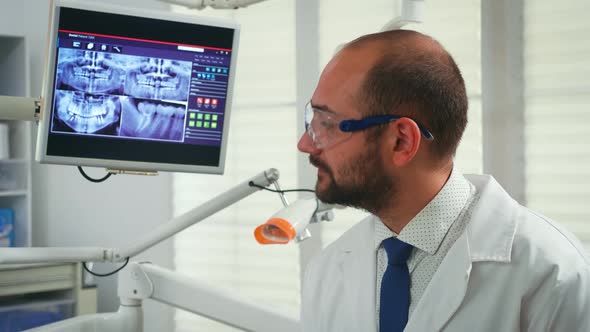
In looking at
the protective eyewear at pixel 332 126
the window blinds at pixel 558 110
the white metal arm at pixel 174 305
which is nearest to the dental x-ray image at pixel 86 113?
the white metal arm at pixel 174 305

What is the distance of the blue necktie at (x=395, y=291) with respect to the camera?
4.19ft

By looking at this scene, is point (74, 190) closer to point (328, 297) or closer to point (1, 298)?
point (1, 298)

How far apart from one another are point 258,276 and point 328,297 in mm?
2101

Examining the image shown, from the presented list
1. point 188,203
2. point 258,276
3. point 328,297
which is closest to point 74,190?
point 188,203

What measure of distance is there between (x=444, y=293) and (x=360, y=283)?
214 mm

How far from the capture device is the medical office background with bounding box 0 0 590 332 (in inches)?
109

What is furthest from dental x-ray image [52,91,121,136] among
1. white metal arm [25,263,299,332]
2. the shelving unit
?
the shelving unit

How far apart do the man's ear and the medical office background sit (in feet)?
4.27

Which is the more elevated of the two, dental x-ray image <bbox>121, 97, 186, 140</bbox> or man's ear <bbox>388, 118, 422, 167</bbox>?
dental x-ray image <bbox>121, 97, 186, 140</bbox>

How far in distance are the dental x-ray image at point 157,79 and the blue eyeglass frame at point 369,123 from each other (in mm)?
603

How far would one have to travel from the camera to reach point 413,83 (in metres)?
1.24

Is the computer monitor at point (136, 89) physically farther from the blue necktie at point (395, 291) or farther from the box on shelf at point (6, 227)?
the box on shelf at point (6, 227)

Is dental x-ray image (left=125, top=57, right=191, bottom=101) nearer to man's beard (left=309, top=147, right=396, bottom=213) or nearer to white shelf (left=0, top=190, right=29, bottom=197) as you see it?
man's beard (left=309, top=147, right=396, bottom=213)

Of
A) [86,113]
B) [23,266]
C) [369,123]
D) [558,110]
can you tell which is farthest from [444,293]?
[23,266]
